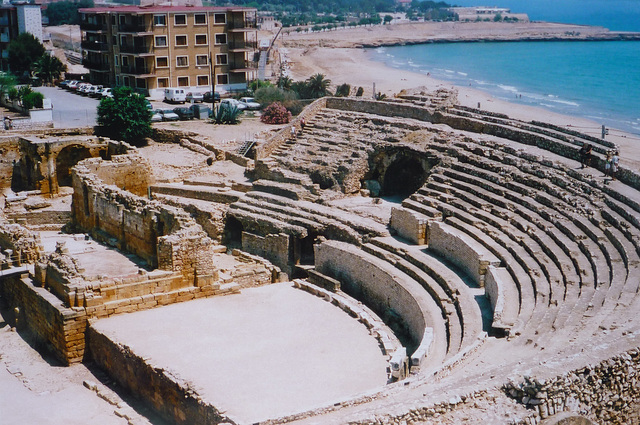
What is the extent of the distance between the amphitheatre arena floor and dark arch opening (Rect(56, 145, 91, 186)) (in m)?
15.0

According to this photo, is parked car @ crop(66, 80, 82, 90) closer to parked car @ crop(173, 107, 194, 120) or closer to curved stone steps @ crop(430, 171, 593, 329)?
parked car @ crop(173, 107, 194, 120)

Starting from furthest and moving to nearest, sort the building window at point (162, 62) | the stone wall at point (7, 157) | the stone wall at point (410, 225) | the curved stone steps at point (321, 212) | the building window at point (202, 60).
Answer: the building window at point (202, 60)
the building window at point (162, 62)
the stone wall at point (7, 157)
the curved stone steps at point (321, 212)
the stone wall at point (410, 225)

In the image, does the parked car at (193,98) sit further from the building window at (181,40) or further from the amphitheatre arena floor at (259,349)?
the amphitheatre arena floor at (259,349)

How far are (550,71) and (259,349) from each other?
6935 centimetres

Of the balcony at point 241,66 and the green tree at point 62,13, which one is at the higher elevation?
the green tree at point 62,13

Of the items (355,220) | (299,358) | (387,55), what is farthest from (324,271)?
(387,55)

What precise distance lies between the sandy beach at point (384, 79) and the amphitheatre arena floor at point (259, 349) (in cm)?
1218

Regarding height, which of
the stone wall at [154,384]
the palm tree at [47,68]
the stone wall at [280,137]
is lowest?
the stone wall at [154,384]

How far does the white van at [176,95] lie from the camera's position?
161 ft

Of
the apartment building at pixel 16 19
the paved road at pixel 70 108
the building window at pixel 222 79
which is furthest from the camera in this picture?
the apartment building at pixel 16 19

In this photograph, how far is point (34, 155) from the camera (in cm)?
3534

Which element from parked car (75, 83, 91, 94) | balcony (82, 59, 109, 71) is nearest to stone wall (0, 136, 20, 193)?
parked car (75, 83, 91, 94)

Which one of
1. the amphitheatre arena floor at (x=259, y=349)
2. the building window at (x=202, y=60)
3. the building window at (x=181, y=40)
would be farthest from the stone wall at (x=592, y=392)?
the building window at (x=202, y=60)

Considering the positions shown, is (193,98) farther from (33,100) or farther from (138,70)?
(33,100)
